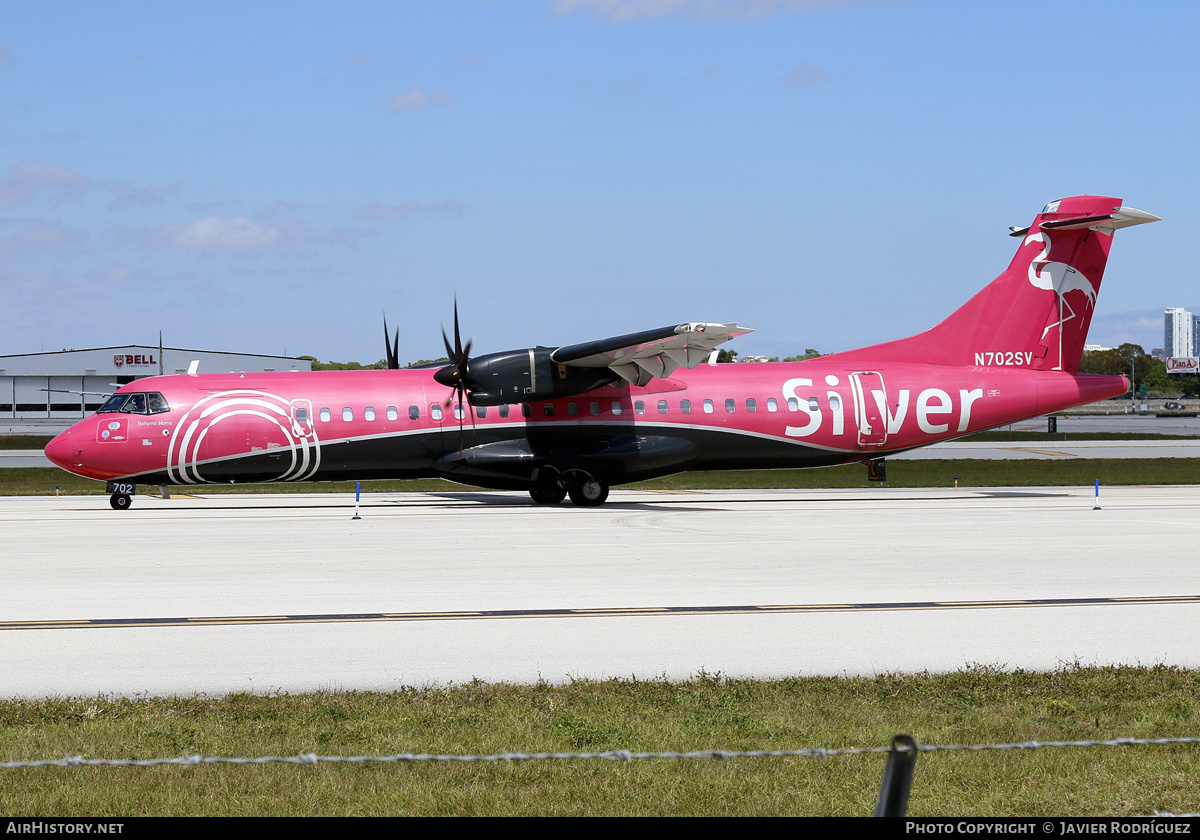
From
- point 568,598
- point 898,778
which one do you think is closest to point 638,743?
point 898,778

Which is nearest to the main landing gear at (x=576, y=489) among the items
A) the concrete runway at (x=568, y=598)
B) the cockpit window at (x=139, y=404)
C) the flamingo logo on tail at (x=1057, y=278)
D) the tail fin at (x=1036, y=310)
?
the concrete runway at (x=568, y=598)

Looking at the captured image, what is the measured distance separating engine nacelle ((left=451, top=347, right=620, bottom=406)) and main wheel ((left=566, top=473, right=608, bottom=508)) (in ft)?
7.96

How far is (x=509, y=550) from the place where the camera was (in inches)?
715

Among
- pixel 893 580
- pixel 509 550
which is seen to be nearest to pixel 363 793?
pixel 893 580

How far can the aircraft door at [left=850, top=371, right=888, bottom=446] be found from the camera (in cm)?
2991

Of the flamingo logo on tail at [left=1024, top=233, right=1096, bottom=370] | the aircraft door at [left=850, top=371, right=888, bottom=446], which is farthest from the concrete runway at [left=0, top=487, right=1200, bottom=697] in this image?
the flamingo logo on tail at [left=1024, top=233, right=1096, bottom=370]

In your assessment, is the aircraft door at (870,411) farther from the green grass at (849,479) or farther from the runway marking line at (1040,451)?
the runway marking line at (1040,451)

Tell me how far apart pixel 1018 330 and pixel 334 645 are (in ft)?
84.6

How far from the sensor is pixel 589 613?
487 inches

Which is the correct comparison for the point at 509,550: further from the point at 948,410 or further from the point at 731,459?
the point at 948,410

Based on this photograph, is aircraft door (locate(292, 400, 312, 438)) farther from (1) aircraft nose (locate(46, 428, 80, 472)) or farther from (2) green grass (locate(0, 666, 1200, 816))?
(2) green grass (locate(0, 666, 1200, 816))

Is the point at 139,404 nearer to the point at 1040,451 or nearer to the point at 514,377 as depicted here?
the point at 514,377

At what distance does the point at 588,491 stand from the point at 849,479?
17652mm

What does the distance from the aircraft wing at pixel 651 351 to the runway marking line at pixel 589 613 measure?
13.6m
